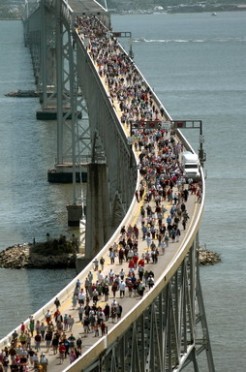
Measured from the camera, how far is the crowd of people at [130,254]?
37.1 meters

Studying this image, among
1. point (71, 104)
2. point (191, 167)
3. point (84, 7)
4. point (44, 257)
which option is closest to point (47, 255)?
point (44, 257)

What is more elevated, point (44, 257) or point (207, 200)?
point (44, 257)

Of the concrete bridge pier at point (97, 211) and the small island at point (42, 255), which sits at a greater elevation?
the concrete bridge pier at point (97, 211)

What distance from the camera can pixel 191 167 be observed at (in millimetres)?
56719

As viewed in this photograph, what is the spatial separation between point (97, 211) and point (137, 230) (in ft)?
67.9

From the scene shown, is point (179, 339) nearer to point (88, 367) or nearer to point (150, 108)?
point (88, 367)

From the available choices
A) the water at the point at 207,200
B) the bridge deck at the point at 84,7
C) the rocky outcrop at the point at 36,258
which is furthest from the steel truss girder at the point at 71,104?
the rocky outcrop at the point at 36,258

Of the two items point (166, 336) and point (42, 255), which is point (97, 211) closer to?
point (42, 255)

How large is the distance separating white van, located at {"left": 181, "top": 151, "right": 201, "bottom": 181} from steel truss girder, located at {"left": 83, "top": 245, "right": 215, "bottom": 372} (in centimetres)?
574

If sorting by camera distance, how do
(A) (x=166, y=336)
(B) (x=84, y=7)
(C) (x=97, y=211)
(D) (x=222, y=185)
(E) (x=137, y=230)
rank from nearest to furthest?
(A) (x=166, y=336) → (E) (x=137, y=230) → (C) (x=97, y=211) → (D) (x=222, y=185) → (B) (x=84, y=7)

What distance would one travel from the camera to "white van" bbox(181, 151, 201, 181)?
5606 cm

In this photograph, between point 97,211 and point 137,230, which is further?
point 97,211

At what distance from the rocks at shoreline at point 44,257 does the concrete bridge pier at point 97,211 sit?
3.50 m

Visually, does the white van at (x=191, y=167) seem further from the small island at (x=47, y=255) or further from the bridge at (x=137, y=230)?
the small island at (x=47, y=255)
